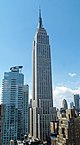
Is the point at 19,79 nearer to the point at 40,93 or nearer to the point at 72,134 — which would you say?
the point at 40,93

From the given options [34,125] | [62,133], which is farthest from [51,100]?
[62,133]

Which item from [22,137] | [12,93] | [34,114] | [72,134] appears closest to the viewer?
[72,134]

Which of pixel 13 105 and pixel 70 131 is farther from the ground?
pixel 13 105

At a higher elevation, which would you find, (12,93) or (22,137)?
(12,93)

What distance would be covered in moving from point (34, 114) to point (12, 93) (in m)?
28.7

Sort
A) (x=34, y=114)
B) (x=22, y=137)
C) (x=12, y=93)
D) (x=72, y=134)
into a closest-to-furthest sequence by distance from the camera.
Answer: (x=72, y=134) < (x=22, y=137) < (x=12, y=93) < (x=34, y=114)

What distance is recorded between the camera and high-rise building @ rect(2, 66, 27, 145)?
6240 inches

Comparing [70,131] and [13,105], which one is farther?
[13,105]

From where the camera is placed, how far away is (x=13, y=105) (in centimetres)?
17525

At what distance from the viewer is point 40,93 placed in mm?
198500

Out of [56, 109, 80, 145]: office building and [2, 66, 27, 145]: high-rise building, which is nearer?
[56, 109, 80, 145]: office building

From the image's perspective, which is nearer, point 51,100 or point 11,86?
point 11,86

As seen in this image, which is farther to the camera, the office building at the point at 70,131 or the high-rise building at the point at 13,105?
the high-rise building at the point at 13,105

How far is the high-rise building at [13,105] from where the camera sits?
158 metres
